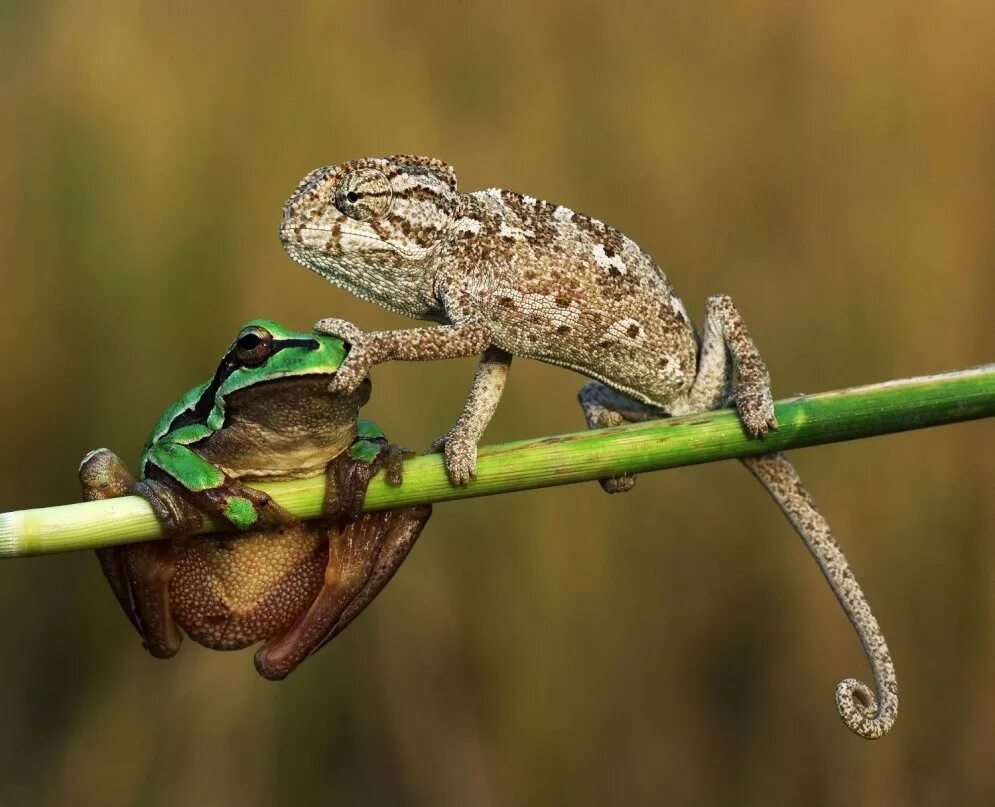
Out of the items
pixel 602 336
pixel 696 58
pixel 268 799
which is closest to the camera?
pixel 602 336

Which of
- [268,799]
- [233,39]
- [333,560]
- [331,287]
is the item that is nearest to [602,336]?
[333,560]

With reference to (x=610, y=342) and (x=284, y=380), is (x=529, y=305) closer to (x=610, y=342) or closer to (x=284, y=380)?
(x=610, y=342)

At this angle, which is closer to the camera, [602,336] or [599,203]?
[602,336]

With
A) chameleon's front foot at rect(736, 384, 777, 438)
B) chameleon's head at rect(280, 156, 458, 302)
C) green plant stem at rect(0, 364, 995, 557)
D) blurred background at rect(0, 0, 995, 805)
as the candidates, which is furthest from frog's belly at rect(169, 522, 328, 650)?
blurred background at rect(0, 0, 995, 805)

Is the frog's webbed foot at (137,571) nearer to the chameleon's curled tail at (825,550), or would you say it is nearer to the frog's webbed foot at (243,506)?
the frog's webbed foot at (243,506)

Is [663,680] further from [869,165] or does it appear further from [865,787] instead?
[869,165]

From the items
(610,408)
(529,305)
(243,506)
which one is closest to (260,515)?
(243,506)

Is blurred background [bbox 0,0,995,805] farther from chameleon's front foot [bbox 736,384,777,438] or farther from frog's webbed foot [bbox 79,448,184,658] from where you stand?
chameleon's front foot [bbox 736,384,777,438]
